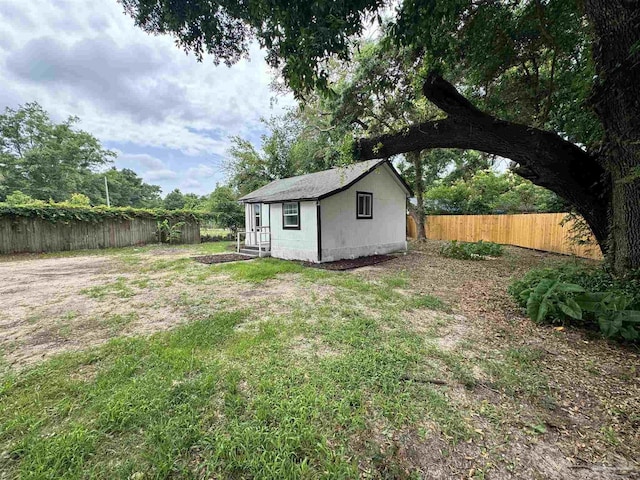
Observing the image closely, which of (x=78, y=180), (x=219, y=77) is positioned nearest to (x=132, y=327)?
(x=219, y=77)

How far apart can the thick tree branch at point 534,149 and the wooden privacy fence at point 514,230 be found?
3745 millimetres

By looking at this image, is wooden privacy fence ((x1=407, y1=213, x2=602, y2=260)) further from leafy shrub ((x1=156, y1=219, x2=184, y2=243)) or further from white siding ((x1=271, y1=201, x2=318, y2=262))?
leafy shrub ((x1=156, y1=219, x2=184, y2=243))

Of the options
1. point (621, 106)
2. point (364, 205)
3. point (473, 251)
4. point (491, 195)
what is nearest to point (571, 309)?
point (621, 106)

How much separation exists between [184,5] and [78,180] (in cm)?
2937

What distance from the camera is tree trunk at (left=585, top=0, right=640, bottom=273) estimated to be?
3363 mm

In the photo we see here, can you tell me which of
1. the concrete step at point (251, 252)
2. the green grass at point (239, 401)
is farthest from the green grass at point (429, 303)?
the concrete step at point (251, 252)

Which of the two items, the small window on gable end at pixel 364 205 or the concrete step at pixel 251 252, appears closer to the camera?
the small window on gable end at pixel 364 205

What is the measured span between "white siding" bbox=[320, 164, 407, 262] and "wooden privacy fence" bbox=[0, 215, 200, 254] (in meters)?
10.1

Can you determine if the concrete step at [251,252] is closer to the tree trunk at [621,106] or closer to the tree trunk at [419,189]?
the tree trunk at [419,189]

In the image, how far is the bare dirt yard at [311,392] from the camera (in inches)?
61.5

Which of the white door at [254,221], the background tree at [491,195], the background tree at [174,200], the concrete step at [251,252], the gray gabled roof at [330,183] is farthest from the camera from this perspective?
the background tree at [174,200]

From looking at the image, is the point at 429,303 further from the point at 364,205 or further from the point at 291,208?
the point at 291,208

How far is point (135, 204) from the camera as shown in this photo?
37.1 meters

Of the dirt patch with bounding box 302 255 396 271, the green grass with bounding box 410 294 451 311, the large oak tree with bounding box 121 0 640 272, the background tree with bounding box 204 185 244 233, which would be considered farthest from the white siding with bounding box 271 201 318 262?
the background tree with bounding box 204 185 244 233
